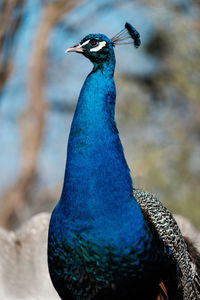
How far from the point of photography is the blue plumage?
211 centimetres

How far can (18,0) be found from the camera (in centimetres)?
566

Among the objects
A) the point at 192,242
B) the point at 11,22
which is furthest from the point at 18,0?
the point at 192,242

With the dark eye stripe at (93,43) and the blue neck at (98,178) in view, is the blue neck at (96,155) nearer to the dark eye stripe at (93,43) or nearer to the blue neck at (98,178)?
the blue neck at (98,178)

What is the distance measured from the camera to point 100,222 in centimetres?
211

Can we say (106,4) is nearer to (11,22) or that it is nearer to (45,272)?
(11,22)

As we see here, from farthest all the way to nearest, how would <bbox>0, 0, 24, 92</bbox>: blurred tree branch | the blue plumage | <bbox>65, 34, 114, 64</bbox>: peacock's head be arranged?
<bbox>0, 0, 24, 92</bbox>: blurred tree branch
<bbox>65, 34, 114, 64</bbox>: peacock's head
the blue plumage

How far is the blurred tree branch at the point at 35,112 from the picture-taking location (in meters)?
7.57

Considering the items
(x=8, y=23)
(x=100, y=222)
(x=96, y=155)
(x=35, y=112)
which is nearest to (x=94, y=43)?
(x=96, y=155)

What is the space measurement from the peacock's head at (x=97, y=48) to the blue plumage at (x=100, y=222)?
1.5 inches

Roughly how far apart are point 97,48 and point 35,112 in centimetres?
592

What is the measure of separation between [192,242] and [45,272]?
0.96 m

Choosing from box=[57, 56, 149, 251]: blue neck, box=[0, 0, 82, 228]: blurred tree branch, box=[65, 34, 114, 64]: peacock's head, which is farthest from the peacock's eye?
box=[0, 0, 82, 228]: blurred tree branch

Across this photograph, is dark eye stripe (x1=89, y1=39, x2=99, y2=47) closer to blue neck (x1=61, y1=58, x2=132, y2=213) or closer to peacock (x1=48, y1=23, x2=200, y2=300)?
peacock (x1=48, y1=23, x2=200, y2=300)

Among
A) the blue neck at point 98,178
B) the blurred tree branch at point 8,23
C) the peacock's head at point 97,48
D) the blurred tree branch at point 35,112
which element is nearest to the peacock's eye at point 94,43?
the peacock's head at point 97,48
